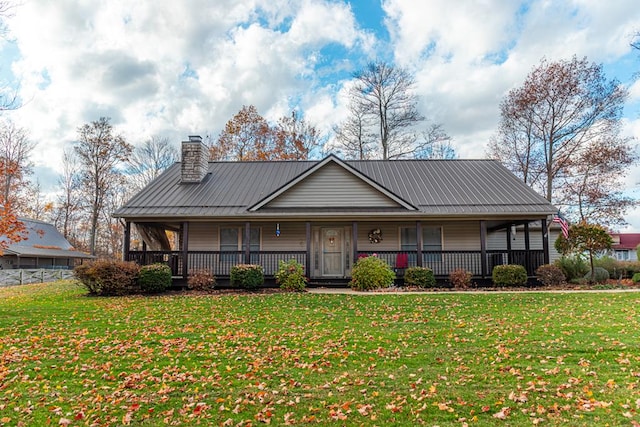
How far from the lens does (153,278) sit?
1398cm

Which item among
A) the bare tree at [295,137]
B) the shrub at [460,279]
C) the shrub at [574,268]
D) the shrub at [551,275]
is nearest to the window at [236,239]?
the shrub at [460,279]

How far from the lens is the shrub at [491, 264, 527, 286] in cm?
1430

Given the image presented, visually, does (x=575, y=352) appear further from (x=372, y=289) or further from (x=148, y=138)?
(x=148, y=138)

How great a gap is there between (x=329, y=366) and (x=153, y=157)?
1383 inches

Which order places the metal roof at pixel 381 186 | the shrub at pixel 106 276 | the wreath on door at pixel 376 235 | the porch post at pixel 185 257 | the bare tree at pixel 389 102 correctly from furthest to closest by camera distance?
1. the bare tree at pixel 389 102
2. the wreath on door at pixel 376 235
3. the metal roof at pixel 381 186
4. the porch post at pixel 185 257
5. the shrub at pixel 106 276

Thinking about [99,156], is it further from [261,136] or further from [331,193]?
[331,193]

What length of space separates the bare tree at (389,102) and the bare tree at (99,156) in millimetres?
19004

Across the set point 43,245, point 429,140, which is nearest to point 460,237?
point 429,140

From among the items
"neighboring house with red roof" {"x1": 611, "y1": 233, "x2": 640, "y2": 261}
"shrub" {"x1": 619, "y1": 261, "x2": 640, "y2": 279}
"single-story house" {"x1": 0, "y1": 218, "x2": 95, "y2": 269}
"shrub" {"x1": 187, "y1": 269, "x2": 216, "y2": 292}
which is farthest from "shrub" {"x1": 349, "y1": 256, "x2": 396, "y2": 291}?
"neighboring house with red roof" {"x1": 611, "y1": 233, "x2": 640, "y2": 261}

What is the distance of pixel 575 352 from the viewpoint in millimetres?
6016

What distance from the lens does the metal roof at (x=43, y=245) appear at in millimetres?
32438

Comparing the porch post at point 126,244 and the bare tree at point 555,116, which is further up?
the bare tree at point 555,116

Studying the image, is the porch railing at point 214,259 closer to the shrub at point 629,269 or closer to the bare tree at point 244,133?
the shrub at point 629,269

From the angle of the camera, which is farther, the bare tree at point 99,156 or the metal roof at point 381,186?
the bare tree at point 99,156
